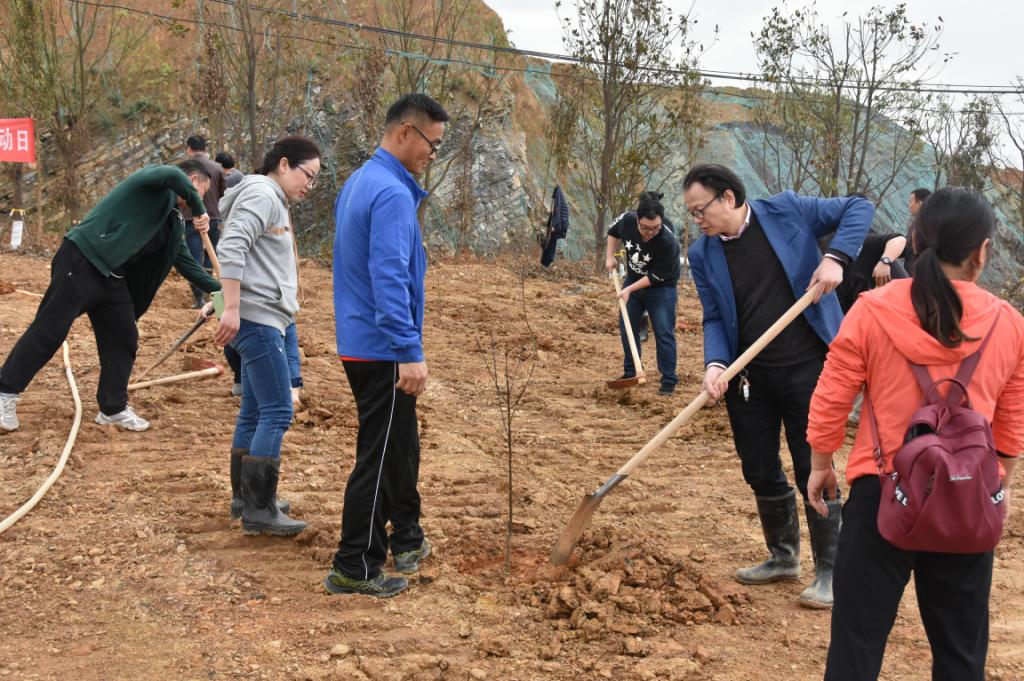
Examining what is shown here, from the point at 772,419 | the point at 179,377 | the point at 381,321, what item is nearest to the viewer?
the point at 381,321

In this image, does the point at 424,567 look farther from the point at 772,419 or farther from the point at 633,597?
the point at 772,419

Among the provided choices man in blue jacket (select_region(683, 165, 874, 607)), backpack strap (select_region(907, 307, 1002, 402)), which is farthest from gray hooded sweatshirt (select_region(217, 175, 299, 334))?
backpack strap (select_region(907, 307, 1002, 402))

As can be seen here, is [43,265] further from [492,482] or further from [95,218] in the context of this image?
[492,482]

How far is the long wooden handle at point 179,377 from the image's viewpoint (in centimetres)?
679

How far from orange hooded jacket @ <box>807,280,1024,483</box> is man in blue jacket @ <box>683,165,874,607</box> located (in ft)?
4.40

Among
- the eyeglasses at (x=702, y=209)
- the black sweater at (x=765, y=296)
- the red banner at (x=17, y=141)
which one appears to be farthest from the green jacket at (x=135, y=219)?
the red banner at (x=17, y=141)

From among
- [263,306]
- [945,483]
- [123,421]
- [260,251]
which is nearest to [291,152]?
[260,251]

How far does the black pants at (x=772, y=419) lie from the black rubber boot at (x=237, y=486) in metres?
2.31

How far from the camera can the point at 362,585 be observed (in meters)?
3.74

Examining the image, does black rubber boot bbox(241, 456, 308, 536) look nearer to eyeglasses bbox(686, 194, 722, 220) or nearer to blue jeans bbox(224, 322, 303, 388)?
blue jeans bbox(224, 322, 303, 388)

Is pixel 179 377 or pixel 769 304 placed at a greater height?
pixel 769 304

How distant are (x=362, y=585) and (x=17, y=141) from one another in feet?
40.2

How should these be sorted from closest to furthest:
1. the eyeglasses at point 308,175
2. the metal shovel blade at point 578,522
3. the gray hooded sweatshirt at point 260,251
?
the metal shovel blade at point 578,522, the gray hooded sweatshirt at point 260,251, the eyeglasses at point 308,175

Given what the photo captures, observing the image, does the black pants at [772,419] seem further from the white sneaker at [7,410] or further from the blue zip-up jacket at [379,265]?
the white sneaker at [7,410]
